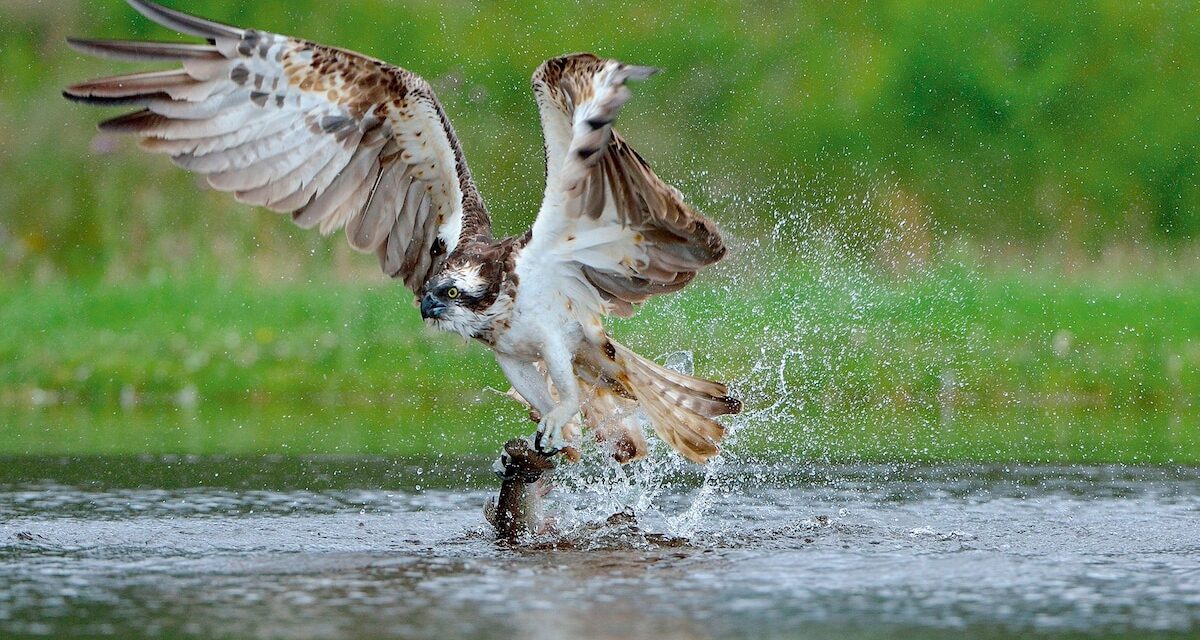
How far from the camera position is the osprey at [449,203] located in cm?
773

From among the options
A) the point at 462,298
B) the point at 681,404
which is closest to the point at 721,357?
the point at 681,404

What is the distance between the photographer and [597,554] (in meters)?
7.66

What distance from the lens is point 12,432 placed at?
11.7 meters

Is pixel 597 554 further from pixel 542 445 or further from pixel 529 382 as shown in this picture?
pixel 529 382

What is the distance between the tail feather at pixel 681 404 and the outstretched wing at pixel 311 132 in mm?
1038

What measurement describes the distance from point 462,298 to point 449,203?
37.1 inches

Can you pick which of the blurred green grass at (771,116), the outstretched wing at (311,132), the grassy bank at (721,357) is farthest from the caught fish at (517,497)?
the blurred green grass at (771,116)

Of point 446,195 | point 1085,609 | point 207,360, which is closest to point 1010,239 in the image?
point 207,360

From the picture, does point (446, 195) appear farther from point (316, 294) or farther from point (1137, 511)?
point (316, 294)

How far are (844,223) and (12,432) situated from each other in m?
7.61

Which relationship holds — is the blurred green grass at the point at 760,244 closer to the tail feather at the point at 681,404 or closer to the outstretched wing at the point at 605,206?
the tail feather at the point at 681,404

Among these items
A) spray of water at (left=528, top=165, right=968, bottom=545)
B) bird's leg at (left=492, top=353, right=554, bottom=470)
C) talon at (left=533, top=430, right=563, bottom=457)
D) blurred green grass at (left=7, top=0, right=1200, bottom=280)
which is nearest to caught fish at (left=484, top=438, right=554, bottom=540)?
talon at (left=533, top=430, right=563, bottom=457)

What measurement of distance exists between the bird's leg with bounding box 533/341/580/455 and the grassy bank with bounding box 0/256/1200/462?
378 centimetres

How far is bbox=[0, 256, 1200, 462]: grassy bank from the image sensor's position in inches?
492
